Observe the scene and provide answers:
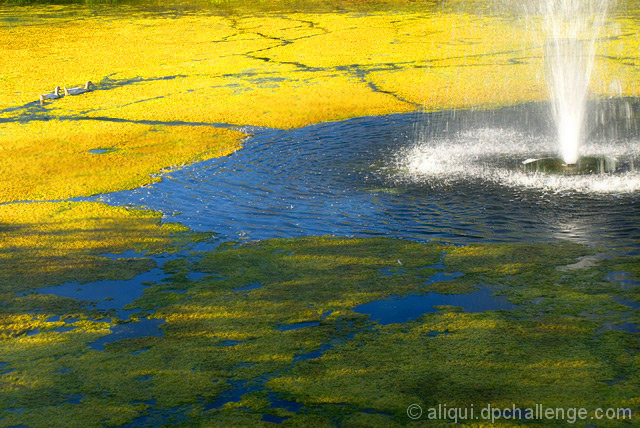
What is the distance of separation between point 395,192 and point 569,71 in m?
7.47

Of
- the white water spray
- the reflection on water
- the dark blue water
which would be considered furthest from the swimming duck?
the dark blue water

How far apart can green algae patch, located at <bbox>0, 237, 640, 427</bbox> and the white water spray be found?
4741 millimetres

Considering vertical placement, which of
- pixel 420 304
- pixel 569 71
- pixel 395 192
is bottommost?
pixel 420 304

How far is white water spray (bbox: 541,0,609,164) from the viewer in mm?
11172

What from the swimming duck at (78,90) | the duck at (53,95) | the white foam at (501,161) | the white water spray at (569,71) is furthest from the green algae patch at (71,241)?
the swimming duck at (78,90)

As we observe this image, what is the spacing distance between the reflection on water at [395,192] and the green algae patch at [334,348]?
0.86 m

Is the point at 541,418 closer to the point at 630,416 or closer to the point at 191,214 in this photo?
the point at 630,416

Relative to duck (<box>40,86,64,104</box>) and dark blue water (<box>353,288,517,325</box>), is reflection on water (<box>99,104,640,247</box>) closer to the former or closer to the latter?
dark blue water (<box>353,288,517,325</box>)

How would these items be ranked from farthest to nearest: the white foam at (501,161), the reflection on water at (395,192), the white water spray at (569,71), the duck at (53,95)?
the duck at (53,95) → the white water spray at (569,71) → the white foam at (501,161) → the reflection on water at (395,192)

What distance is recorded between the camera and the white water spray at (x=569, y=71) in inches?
440

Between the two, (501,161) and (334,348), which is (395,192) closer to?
(501,161)

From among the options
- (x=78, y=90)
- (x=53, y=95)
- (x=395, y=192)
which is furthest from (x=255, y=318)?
(x=78, y=90)

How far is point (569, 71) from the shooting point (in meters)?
14.7

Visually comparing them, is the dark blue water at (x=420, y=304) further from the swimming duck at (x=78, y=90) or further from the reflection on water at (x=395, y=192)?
the swimming duck at (x=78, y=90)
